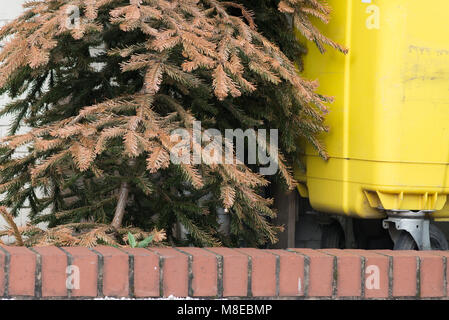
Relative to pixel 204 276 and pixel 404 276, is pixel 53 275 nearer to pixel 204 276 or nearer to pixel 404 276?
pixel 204 276

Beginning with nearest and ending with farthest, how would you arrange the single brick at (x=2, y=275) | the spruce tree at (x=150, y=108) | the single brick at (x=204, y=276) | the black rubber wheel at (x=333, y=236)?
the single brick at (x=2, y=275) < the single brick at (x=204, y=276) < the spruce tree at (x=150, y=108) < the black rubber wheel at (x=333, y=236)

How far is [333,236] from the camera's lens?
430 cm

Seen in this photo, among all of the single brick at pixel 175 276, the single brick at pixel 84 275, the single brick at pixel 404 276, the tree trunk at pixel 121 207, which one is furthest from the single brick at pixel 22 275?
the single brick at pixel 404 276

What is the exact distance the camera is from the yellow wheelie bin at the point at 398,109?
3.29m

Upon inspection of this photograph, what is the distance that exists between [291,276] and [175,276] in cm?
38

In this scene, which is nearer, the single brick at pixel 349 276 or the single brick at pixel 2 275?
the single brick at pixel 2 275

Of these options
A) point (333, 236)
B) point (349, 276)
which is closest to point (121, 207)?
point (349, 276)

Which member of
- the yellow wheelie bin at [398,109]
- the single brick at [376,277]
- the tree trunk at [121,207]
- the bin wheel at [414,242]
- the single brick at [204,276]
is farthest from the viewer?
the bin wheel at [414,242]

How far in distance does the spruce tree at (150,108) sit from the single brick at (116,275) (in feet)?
1.32

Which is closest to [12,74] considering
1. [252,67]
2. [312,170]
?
[252,67]

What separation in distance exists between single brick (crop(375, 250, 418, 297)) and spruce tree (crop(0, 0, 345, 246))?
673 mm

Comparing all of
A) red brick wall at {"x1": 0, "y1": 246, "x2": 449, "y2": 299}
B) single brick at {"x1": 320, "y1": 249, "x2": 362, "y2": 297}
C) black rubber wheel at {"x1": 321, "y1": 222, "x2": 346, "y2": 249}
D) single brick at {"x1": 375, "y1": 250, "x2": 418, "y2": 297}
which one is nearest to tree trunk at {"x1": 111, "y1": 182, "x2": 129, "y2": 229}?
red brick wall at {"x1": 0, "y1": 246, "x2": 449, "y2": 299}

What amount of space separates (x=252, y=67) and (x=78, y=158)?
2.63 ft

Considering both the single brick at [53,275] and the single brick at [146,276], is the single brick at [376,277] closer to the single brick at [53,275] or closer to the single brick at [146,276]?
the single brick at [146,276]
